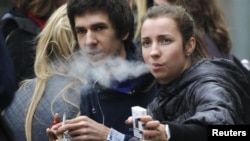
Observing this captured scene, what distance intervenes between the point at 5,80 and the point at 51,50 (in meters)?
0.60

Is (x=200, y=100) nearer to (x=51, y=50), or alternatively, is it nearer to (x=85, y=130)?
(x=85, y=130)

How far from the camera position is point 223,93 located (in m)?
3.86

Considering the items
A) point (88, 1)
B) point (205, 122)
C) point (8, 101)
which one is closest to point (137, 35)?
point (88, 1)

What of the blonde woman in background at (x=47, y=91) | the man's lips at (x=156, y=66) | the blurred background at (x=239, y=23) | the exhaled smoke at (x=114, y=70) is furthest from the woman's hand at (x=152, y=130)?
the blurred background at (x=239, y=23)

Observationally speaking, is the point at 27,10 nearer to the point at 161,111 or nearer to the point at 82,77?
the point at 82,77

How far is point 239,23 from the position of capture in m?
11.0

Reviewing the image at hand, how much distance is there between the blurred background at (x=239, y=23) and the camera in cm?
1095

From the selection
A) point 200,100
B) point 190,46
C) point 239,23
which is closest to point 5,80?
point 190,46

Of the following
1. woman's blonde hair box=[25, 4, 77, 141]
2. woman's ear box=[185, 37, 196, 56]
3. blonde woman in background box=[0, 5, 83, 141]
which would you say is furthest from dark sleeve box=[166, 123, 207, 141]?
woman's blonde hair box=[25, 4, 77, 141]

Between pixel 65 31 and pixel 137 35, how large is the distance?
59 centimetres

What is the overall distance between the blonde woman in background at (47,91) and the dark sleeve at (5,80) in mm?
271

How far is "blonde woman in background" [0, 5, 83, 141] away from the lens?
5.01m

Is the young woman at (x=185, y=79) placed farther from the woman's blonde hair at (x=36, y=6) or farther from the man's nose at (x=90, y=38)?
the woman's blonde hair at (x=36, y=6)

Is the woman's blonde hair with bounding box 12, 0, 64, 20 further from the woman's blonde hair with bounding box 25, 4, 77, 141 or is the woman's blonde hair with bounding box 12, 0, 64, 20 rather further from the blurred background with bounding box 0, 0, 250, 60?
the blurred background with bounding box 0, 0, 250, 60
